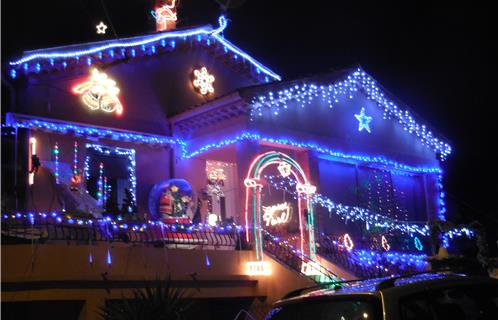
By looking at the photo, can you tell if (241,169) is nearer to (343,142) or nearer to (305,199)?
(305,199)

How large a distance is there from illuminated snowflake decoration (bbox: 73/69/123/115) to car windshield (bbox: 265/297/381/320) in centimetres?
1198

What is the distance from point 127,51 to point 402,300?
1418cm

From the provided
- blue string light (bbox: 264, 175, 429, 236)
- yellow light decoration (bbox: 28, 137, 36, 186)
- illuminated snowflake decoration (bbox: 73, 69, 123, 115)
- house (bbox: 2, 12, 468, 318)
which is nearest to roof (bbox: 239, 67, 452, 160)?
house (bbox: 2, 12, 468, 318)

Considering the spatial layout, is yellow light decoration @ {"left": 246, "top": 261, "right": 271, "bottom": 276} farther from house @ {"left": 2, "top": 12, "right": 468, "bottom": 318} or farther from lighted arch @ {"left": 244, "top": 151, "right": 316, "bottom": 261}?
lighted arch @ {"left": 244, "top": 151, "right": 316, "bottom": 261}

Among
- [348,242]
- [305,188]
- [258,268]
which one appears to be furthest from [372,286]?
[348,242]

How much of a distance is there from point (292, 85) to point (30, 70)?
765cm

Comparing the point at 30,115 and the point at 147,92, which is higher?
the point at 147,92

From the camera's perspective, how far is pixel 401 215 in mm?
23766

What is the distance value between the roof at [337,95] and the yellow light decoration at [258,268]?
14.5 ft

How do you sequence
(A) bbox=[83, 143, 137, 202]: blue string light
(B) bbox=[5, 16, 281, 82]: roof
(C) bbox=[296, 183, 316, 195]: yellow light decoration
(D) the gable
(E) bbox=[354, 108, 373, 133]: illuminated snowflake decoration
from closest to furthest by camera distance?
(B) bbox=[5, 16, 281, 82]: roof → (D) the gable → (A) bbox=[83, 143, 137, 202]: blue string light → (C) bbox=[296, 183, 316, 195]: yellow light decoration → (E) bbox=[354, 108, 373, 133]: illuminated snowflake decoration

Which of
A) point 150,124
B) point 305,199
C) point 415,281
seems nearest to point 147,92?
point 150,124

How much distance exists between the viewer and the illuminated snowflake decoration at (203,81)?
19.8 m

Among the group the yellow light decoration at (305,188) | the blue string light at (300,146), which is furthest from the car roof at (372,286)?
the yellow light decoration at (305,188)

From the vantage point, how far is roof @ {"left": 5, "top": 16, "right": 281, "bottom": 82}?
1502 cm
